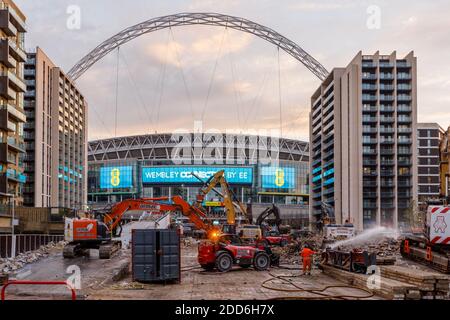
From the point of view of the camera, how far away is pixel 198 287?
24750mm

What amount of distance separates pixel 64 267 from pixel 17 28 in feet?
180

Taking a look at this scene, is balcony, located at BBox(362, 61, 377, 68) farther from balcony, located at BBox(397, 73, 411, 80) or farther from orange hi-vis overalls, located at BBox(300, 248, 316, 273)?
orange hi-vis overalls, located at BBox(300, 248, 316, 273)

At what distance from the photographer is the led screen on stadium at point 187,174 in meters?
166

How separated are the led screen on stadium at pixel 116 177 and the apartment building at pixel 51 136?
27708 mm

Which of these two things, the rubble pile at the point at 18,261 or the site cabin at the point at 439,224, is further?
the rubble pile at the point at 18,261

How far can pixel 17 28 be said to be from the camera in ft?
263

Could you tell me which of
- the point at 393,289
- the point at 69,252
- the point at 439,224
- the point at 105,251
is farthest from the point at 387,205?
the point at 393,289

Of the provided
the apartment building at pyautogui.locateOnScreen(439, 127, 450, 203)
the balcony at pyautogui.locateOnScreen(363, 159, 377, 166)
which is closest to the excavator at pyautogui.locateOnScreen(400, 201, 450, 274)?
the apartment building at pyautogui.locateOnScreen(439, 127, 450, 203)

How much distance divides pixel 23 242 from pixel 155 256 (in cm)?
2826

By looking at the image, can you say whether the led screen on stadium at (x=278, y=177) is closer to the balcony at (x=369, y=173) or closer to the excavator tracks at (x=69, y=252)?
the balcony at (x=369, y=173)

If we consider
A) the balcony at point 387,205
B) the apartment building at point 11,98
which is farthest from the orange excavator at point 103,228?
the balcony at point 387,205

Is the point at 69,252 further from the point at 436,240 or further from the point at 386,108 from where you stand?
the point at 386,108

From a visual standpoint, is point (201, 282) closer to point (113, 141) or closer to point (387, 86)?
point (387, 86)
